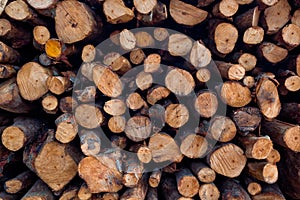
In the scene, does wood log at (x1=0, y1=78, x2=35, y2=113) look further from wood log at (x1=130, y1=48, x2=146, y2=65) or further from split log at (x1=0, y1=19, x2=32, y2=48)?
wood log at (x1=130, y1=48, x2=146, y2=65)

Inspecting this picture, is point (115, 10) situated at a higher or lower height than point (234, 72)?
higher

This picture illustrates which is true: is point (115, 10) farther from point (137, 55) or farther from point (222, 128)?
point (222, 128)

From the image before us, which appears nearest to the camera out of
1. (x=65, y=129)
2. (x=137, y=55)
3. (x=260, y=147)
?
(x=260, y=147)

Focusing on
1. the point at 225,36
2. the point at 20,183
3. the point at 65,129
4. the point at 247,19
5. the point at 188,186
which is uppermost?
the point at 247,19

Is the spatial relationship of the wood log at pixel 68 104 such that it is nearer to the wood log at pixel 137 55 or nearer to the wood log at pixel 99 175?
the wood log at pixel 99 175

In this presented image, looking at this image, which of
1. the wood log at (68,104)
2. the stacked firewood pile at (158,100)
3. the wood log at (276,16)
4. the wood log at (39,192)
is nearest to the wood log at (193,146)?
the stacked firewood pile at (158,100)

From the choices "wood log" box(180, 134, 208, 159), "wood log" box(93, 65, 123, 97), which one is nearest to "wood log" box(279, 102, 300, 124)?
"wood log" box(180, 134, 208, 159)

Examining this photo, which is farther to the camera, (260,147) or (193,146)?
(193,146)

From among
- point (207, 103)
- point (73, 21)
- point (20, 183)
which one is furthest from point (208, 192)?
point (73, 21)
